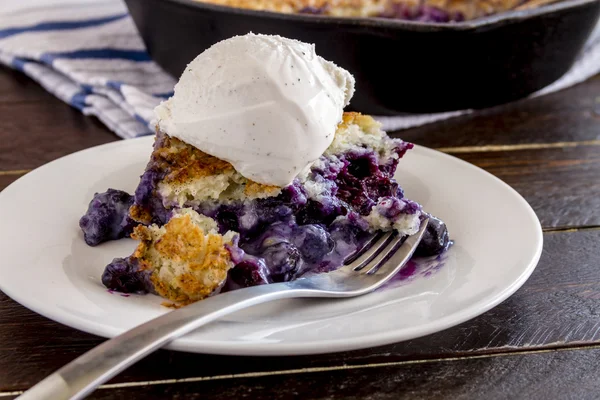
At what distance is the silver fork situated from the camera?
34.5 inches

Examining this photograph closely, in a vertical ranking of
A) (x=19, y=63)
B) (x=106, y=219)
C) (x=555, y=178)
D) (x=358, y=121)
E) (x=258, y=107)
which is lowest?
(x=19, y=63)

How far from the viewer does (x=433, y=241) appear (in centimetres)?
139

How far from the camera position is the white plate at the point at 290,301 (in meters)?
1.06

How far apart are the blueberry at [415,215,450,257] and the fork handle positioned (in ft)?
1.07

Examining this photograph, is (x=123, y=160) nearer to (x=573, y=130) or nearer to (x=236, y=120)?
(x=236, y=120)

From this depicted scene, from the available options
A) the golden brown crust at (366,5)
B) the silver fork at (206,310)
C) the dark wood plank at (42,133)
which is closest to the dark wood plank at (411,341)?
the silver fork at (206,310)

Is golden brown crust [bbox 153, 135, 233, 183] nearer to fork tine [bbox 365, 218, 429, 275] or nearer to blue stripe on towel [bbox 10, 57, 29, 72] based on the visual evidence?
fork tine [bbox 365, 218, 429, 275]

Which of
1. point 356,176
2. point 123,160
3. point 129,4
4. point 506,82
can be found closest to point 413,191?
point 356,176

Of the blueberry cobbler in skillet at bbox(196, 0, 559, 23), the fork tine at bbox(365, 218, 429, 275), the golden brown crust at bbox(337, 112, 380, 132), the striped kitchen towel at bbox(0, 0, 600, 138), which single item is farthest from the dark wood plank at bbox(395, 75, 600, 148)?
the fork tine at bbox(365, 218, 429, 275)

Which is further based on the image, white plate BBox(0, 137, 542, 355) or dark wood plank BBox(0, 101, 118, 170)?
dark wood plank BBox(0, 101, 118, 170)

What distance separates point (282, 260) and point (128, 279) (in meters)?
0.25

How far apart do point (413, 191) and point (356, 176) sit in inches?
6.9

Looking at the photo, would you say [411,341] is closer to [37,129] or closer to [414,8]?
[37,129]

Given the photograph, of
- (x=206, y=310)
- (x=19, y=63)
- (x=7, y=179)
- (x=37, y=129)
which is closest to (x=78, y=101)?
(x=37, y=129)
